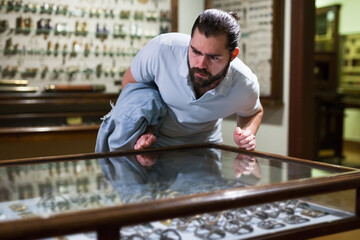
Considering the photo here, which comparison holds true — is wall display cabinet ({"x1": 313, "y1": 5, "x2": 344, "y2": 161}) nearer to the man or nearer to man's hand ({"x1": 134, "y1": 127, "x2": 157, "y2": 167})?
the man

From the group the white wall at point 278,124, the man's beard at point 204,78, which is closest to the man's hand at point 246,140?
the man's beard at point 204,78

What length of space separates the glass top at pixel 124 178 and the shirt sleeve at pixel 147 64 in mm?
617

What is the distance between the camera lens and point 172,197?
116 centimetres

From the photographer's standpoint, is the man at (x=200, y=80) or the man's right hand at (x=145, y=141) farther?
the man's right hand at (x=145, y=141)

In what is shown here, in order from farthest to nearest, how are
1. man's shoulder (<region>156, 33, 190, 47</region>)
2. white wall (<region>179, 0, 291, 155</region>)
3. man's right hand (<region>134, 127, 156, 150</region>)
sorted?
white wall (<region>179, 0, 291, 155</region>) → man's shoulder (<region>156, 33, 190, 47</region>) → man's right hand (<region>134, 127, 156, 150</region>)

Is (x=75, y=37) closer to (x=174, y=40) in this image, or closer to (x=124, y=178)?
(x=174, y=40)

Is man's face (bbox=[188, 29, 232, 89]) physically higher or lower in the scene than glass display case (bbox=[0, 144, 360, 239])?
higher

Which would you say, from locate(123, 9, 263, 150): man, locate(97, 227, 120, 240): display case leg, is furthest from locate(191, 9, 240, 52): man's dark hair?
locate(97, 227, 120, 240): display case leg

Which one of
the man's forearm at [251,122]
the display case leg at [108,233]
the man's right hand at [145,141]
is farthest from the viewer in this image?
the man's forearm at [251,122]

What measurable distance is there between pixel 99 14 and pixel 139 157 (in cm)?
410

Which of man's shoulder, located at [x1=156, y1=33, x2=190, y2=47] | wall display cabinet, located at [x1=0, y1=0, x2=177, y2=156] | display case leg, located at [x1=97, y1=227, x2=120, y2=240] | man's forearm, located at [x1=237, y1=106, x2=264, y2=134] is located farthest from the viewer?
wall display cabinet, located at [x1=0, y1=0, x2=177, y2=156]

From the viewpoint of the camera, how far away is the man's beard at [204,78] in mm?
1902

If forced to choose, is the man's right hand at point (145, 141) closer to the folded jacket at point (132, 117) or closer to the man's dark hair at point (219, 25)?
the folded jacket at point (132, 117)

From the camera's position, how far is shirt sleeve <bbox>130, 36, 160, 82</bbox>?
2.25m
